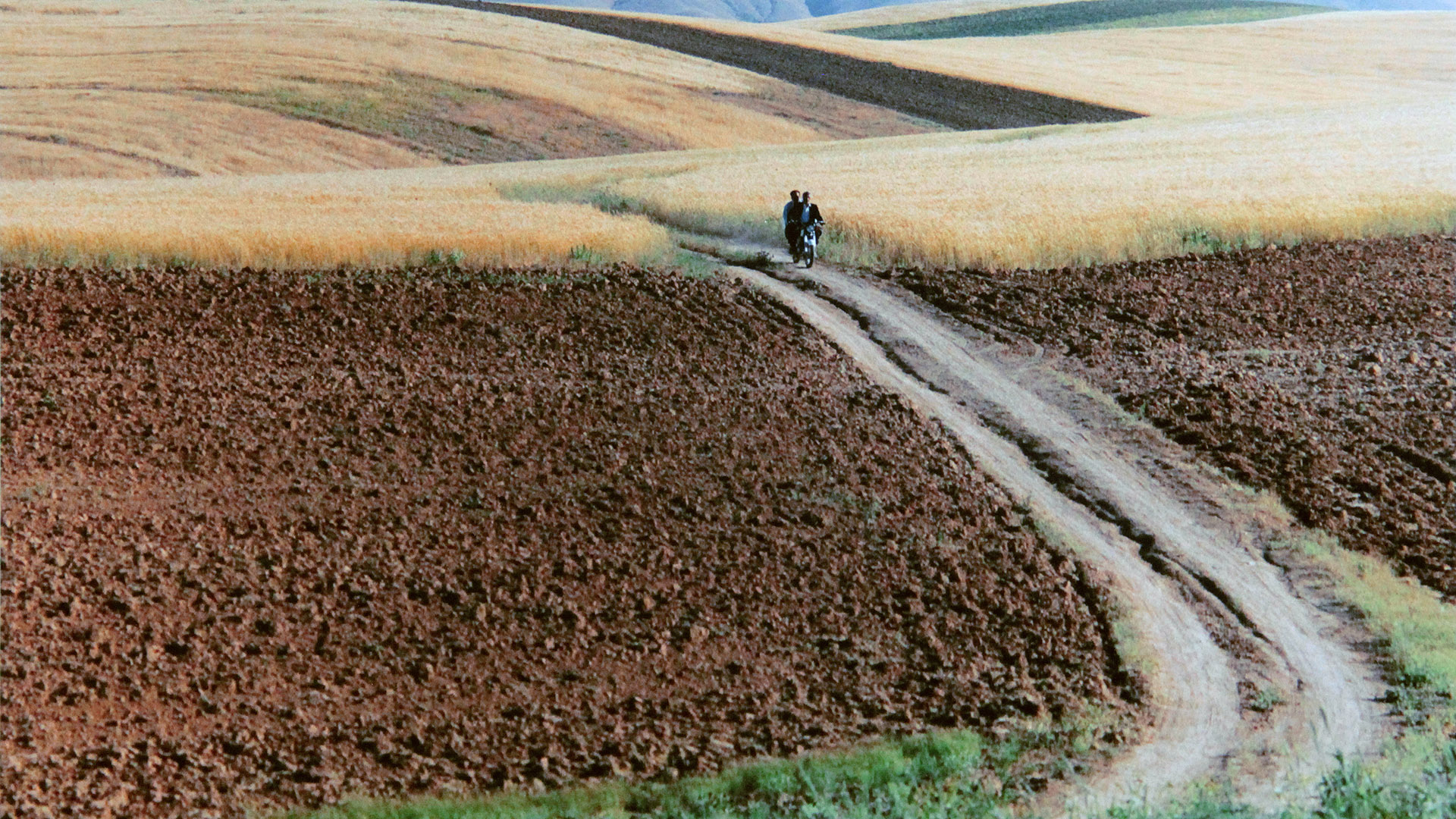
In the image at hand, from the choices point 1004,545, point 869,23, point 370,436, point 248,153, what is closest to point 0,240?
point 370,436

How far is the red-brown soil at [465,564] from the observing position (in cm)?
938

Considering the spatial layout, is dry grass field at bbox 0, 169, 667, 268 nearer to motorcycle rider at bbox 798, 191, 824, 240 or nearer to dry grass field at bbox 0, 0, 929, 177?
motorcycle rider at bbox 798, 191, 824, 240

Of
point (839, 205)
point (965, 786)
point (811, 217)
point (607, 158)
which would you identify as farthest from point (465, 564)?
point (607, 158)

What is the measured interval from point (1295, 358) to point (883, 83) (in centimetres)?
4249

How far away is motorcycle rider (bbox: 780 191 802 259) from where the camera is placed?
2236 cm

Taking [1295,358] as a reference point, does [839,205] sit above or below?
above

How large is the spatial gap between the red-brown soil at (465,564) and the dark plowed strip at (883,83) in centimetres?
3905

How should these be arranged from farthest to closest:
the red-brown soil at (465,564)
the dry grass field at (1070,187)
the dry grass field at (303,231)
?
the dry grass field at (1070,187) → the dry grass field at (303,231) → the red-brown soil at (465,564)

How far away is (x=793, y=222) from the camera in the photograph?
22.5 meters

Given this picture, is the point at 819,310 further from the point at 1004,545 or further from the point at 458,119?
the point at 458,119

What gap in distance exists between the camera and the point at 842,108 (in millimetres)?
52844

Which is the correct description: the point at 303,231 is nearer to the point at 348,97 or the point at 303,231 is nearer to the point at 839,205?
the point at 839,205

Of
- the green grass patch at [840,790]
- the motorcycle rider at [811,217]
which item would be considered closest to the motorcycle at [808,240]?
the motorcycle rider at [811,217]

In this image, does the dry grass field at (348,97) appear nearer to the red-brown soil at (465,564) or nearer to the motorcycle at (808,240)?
the motorcycle at (808,240)
